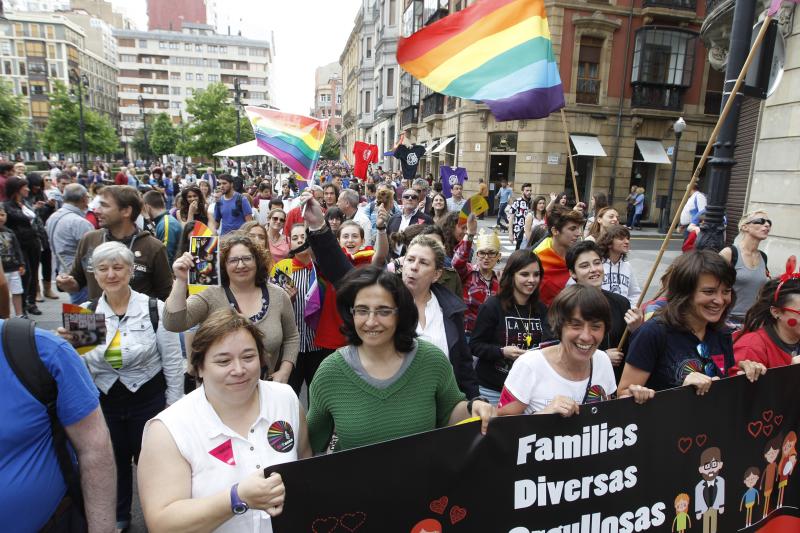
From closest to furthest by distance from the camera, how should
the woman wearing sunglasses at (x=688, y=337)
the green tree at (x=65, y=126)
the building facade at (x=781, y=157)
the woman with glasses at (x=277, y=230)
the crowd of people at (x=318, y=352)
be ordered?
the crowd of people at (x=318, y=352) < the woman wearing sunglasses at (x=688, y=337) < the woman with glasses at (x=277, y=230) < the building facade at (x=781, y=157) < the green tree at (x=65, y=126)

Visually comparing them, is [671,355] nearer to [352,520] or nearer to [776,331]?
[776,331]

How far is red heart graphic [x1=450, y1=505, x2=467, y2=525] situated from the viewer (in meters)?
2.11

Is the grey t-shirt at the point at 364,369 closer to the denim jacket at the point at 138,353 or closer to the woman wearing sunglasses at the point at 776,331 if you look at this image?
the denim jacket at the point at 138,353

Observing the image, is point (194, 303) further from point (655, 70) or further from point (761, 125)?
point (655, 70)

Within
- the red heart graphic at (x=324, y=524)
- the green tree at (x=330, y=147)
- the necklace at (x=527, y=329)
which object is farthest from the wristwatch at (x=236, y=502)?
the green tree at (x=330, y=147)

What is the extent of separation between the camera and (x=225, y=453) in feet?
6.15

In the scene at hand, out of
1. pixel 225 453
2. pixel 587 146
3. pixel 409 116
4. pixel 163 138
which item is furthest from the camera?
pixel 163 138

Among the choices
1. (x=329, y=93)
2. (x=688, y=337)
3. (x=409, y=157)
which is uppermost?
(x=329, y=93)

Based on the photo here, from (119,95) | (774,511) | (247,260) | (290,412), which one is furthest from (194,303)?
(119,95)

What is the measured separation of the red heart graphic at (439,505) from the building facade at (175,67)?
100166mm

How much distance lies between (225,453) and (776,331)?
3110 millimetres

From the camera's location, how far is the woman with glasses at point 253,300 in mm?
3299

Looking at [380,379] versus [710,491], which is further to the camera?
[710,491]

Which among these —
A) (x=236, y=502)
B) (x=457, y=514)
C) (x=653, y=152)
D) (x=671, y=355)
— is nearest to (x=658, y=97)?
(x=653, y=152)
